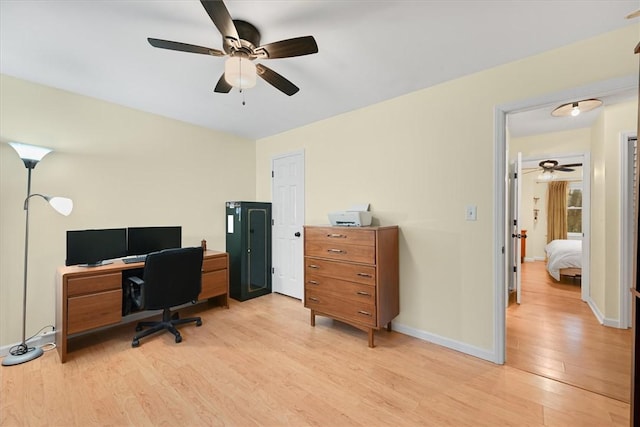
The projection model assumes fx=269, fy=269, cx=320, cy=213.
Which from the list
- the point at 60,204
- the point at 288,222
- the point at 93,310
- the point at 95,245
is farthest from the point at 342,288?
the point at 60,204

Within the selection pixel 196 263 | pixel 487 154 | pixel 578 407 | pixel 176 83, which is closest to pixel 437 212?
pixel 487 154

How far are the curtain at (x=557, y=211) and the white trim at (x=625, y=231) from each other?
193 inches

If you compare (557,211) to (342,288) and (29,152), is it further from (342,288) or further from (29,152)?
(29,152)

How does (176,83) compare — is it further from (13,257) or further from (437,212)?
(437,212)

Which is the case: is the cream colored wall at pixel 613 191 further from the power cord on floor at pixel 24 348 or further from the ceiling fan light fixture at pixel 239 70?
the power cord on floor at pixel 24 348

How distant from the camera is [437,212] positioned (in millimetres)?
2570

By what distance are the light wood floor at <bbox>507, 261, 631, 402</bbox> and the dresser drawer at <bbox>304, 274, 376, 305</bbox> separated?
1.26m

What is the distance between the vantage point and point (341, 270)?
2.72 m

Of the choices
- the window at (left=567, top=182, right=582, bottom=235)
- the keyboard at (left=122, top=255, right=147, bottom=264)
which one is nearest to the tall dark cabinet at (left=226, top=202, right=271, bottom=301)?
the keyboard at (left=122, top=255, right=147, bottom=264)

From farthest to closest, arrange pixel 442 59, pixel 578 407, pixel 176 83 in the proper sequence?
pixel 176 83, pixel 442 59, pixel 578 407

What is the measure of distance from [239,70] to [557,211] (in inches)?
333

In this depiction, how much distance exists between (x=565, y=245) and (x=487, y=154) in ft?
13.7

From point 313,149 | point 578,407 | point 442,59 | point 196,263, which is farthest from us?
point 313,149

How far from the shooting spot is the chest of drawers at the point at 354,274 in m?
2.50
